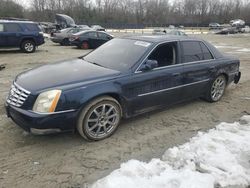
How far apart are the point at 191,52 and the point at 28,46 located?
1170cm

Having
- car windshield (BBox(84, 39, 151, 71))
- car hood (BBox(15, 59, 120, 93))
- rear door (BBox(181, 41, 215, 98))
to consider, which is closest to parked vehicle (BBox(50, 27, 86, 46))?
car windshield (BBox(84, 39, 151, 71))

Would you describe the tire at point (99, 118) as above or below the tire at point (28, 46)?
below

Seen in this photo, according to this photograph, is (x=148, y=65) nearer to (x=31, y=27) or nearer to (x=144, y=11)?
(x=31, y=27)

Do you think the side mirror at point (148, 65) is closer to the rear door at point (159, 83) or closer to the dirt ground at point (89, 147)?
the rear door at point (159, 83)

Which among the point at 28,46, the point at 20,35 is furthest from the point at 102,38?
the point at 20,35

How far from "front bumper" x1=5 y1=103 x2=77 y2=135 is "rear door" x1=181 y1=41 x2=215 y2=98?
95.4 inches

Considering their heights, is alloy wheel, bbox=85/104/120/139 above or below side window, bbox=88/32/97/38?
below

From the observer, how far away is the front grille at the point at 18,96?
3705 mm

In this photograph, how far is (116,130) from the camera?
14.7 feet

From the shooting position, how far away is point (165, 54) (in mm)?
4996

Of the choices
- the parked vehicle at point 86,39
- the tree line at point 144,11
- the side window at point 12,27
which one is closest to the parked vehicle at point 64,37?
the parked vehicle at point 86,39

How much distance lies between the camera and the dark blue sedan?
3645 millimetres

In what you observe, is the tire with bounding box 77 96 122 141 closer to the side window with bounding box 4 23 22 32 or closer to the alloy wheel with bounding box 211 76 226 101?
the alloy wheel with bounding box 211 76 226 101

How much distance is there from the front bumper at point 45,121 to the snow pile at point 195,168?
3.11ft
